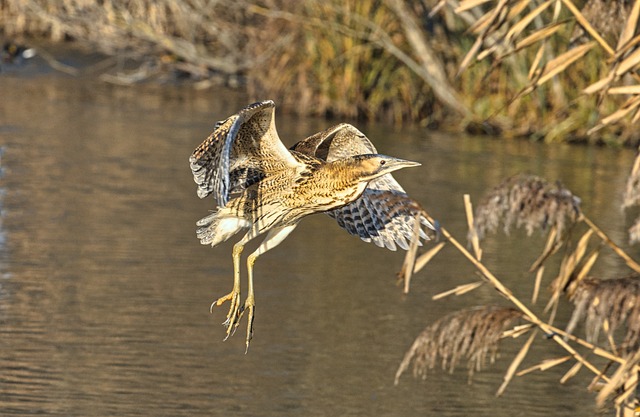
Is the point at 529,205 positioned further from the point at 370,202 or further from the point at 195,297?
the point at 195,297

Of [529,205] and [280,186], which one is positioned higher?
[280,186]

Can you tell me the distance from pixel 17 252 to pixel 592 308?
6.98 metres

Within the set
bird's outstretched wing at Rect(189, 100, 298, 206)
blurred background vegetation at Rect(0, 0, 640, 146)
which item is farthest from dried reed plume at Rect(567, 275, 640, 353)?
blurred background vegetation at Rect(0, 0, 640, 146)

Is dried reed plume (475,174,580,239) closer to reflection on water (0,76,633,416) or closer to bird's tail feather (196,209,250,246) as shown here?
bird's tail feather (196,209,250,246)

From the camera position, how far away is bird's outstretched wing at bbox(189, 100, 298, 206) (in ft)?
20.4

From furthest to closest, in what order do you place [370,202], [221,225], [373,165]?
[370,202]
[221,225]
[373,165]

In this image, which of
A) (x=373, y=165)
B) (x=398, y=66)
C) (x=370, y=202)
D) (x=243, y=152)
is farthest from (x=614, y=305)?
(x=398, y=66)

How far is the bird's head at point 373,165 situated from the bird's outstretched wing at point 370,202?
652mm

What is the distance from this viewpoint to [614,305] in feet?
19.3

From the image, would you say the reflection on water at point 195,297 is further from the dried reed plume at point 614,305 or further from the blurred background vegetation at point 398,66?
the dried reed plume at point 614,305

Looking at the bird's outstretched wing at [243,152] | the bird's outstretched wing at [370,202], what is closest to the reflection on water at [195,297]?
the bird's outstretched wing at [370,202]

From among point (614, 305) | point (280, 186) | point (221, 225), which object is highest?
point (280, 186)

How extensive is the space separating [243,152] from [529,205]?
57.7 inches

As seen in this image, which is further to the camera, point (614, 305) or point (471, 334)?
point (471, 334)
